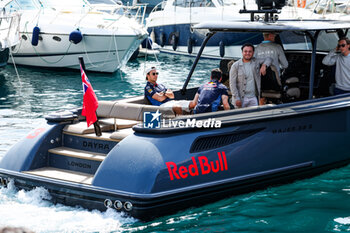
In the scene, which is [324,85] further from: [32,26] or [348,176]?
[32,26]

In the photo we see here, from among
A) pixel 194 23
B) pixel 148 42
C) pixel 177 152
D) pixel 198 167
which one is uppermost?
pixel 194 23

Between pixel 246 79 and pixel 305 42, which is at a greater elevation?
pixel 305 42

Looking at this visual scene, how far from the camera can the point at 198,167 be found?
5.75 metres

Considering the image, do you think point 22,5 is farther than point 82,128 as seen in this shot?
Yes

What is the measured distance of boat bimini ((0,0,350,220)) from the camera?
5.58 meters

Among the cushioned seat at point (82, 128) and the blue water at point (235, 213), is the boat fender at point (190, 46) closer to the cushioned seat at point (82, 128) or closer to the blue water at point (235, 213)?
the blue water at point (235, 213)

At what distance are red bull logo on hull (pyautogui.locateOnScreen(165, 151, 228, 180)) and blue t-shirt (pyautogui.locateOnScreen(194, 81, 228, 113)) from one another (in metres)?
0.91

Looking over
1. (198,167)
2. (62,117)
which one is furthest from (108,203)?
(62,117)

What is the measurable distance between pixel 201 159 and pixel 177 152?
0.29 metres

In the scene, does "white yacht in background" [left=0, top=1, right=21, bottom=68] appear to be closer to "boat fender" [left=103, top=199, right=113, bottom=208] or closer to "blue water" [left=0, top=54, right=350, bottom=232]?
"blue water" [left=0, top=54, right=350, bottom=232]

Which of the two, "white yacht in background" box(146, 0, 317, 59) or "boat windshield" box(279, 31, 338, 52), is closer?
"boat windshield" box(279, 31, 338, 52)

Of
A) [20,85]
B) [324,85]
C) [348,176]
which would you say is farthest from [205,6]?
[348,176]

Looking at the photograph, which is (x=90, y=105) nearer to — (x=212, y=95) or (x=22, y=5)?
(x=212, y=95)

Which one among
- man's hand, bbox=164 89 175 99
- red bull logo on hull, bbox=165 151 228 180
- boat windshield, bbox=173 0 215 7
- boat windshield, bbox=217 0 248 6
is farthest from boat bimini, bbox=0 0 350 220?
boat windshield, bbox=173 0 215 7
